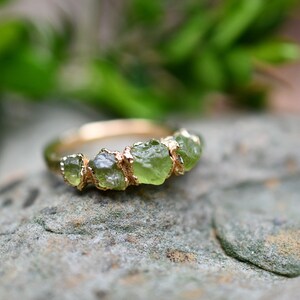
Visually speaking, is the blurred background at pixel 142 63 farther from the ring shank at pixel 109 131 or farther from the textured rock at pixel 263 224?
the textured rock at pixel 263 224

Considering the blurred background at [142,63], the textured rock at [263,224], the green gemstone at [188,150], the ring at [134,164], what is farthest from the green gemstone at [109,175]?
the blurred background at [142,63]

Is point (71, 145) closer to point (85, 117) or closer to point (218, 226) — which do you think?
point (85, 117)

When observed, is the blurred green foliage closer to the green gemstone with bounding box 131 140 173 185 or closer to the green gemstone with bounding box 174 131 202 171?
the green gemstone with bounding box 174 131 202 171

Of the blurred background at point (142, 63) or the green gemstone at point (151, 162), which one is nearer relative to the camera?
the green gemstone at point (151, 162)

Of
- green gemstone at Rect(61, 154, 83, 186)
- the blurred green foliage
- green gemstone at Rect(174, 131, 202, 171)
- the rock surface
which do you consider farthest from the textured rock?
the blurred green foliage

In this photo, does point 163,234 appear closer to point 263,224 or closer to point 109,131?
point 263,224

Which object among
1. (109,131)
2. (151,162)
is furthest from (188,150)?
(109,131)
